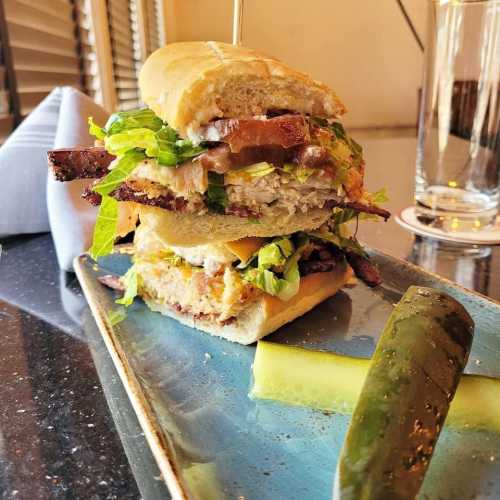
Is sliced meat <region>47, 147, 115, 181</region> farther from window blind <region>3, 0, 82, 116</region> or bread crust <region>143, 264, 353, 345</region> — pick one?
window blind <region>3, 0, 82, 116</region>

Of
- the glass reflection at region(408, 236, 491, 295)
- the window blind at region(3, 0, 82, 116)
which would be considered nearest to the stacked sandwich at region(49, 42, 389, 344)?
the glass reflection at region(408, 236, 491, 295)

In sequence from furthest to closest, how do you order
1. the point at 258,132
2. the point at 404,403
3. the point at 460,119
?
the point at 460,119 → the point at 258,132 → the point at 404,403

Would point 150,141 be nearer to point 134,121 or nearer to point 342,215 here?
point 134,121

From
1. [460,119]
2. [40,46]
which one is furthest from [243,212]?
[40,46]

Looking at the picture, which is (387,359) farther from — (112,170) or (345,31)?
(345,31)

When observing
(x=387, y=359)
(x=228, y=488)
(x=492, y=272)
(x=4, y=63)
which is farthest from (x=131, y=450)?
(x=4, y=63)

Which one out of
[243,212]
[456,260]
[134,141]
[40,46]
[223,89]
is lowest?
[456,260]
